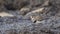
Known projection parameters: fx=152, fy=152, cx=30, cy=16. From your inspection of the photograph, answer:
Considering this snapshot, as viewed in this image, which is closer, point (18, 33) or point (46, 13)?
point (18, 33)

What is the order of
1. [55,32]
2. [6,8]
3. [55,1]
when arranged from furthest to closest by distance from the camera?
[6,8] < [55,1] < [55,32]

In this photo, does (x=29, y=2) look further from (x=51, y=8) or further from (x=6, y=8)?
(x=51, y=8)

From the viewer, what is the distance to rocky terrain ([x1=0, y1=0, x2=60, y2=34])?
3306 mm

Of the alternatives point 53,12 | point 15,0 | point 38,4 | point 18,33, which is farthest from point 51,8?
point 18,33

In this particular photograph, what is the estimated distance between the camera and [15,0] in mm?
5629

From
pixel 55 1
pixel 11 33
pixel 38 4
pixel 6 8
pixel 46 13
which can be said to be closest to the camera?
pixel 11 33

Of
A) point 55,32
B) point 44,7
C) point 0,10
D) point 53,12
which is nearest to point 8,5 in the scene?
point 0,10

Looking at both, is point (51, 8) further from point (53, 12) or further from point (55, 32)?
point (55, 32)

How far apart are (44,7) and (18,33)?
236 centimetres

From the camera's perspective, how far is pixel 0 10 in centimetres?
510

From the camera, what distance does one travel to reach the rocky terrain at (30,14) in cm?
331

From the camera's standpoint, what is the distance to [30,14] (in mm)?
4348

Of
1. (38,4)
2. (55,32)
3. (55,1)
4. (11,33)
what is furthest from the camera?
(38,4)

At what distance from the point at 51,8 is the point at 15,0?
1.68m
